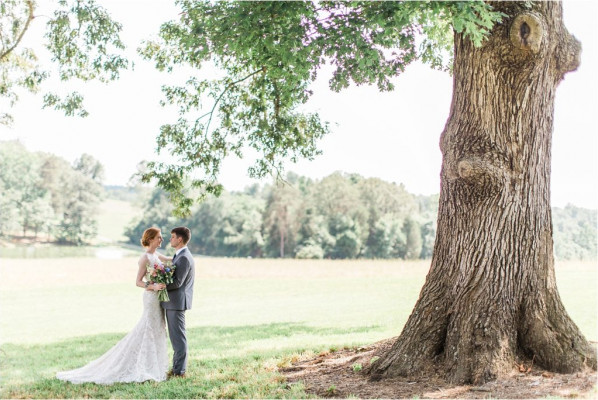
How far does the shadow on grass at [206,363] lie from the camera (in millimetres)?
6805

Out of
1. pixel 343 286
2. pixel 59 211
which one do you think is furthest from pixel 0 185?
pixel 343 286

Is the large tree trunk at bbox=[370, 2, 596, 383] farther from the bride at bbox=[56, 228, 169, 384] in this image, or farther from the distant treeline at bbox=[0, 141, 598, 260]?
the distant treeline at bbox=[0, 141, 598, 260]

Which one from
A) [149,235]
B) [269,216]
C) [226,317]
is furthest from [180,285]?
[269,216]

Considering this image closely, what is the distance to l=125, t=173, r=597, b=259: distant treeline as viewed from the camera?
70.5m

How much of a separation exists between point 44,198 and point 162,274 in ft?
278

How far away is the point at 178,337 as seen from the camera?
769 centimetres

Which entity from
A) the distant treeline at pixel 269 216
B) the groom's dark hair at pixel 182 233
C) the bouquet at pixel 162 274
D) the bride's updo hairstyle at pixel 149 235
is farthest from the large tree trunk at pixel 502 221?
the distant treeline at pixel 269 216

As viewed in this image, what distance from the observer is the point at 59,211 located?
8675cm

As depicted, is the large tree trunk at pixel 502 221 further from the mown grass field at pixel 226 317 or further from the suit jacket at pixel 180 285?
the suit jacket at pixel 180 285

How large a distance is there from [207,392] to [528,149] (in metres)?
4.91

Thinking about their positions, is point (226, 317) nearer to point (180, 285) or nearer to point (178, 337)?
point (178, 337)

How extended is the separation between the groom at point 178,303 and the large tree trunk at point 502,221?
282 cm

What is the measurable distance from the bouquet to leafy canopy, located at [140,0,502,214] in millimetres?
3024

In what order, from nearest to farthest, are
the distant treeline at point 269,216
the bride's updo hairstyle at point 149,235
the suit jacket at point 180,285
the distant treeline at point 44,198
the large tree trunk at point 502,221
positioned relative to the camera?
the large tree trunk at point 502,221, the suit jacket at point 180,285, the bride's updo hairstyle at point 149,235, the distant treeline at point 269,216, the distant treeline at point 44,198
